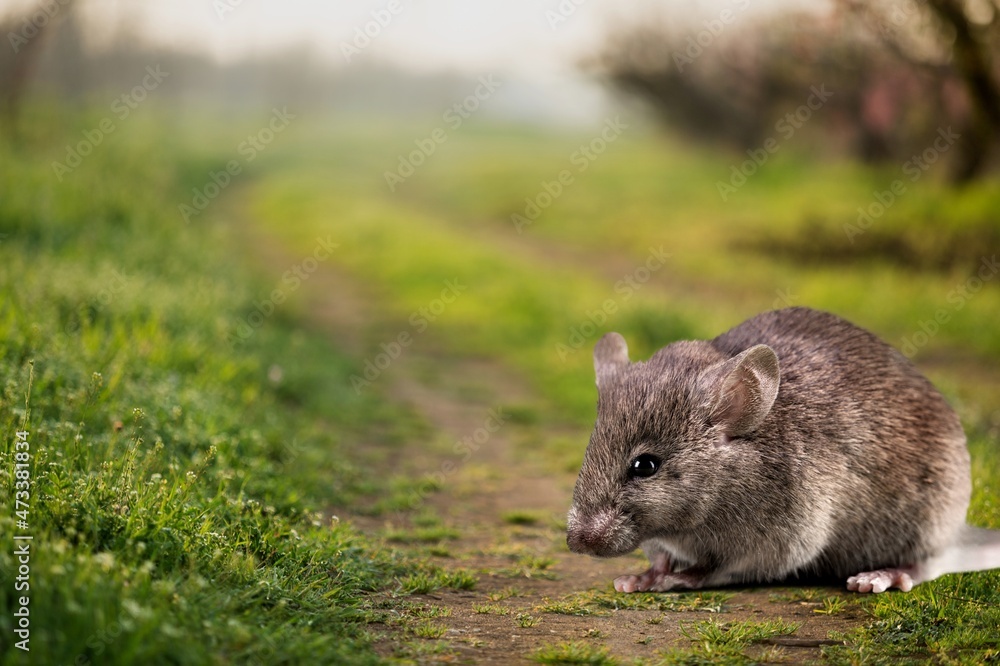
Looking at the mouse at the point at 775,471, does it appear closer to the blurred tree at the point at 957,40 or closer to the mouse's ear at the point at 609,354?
the mouse's ear at the point at 609,354

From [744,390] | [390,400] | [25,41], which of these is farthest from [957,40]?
[25,41]

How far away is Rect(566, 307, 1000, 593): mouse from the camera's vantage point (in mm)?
4555

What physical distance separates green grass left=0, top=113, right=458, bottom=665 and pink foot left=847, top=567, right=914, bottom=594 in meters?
1.92

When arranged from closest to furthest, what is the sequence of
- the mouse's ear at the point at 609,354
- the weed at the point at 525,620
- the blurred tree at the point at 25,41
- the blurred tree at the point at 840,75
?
the weed at the point at 525,620 → the mouse's ear at the point at 609,354 → the blurred tree at the point at 840,75 → the blurred tree at the point at 25,41

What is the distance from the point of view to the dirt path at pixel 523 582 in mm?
4070

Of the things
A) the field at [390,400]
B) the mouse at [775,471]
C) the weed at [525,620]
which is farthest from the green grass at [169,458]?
the mouse at [775,471]

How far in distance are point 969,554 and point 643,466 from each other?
175cm

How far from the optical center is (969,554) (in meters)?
4.84

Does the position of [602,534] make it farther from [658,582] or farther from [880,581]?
[880,581]

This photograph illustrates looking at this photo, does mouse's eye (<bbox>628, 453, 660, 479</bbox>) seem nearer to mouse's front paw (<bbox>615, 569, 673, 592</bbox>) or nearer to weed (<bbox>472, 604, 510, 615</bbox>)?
mouse's front paw (<bbox>615, 569, 673, 592</bbox>)

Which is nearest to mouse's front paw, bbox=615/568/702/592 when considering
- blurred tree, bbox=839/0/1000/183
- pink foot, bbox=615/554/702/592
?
pink foot, bbox=615/554/702/592

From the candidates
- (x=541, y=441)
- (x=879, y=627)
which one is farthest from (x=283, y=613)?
(x=541, y=441)

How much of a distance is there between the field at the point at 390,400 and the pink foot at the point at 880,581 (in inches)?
5.0

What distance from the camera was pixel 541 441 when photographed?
26.4ft
